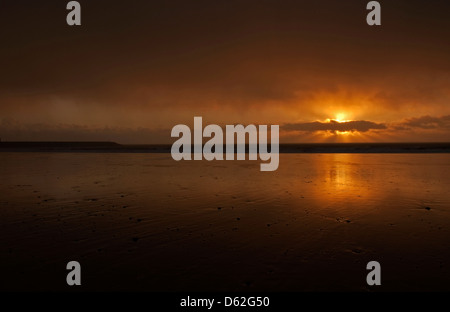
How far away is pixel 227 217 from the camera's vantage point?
411 inches

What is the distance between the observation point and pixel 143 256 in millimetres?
6852

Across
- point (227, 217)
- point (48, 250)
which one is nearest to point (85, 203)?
point (48, 250)

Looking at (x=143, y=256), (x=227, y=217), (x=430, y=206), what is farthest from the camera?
(x=430, y=206)

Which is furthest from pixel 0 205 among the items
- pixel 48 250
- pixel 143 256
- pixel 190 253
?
pixel 190 253

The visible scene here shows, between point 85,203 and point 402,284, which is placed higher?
point 85,203

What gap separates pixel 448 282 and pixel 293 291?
3.18 metres

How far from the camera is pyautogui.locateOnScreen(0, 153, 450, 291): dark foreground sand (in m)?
5.75

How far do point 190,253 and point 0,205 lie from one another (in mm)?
10551

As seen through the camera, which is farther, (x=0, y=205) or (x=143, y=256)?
(x=0, y=205)

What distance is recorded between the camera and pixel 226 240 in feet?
26.2

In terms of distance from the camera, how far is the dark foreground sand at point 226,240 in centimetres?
575
